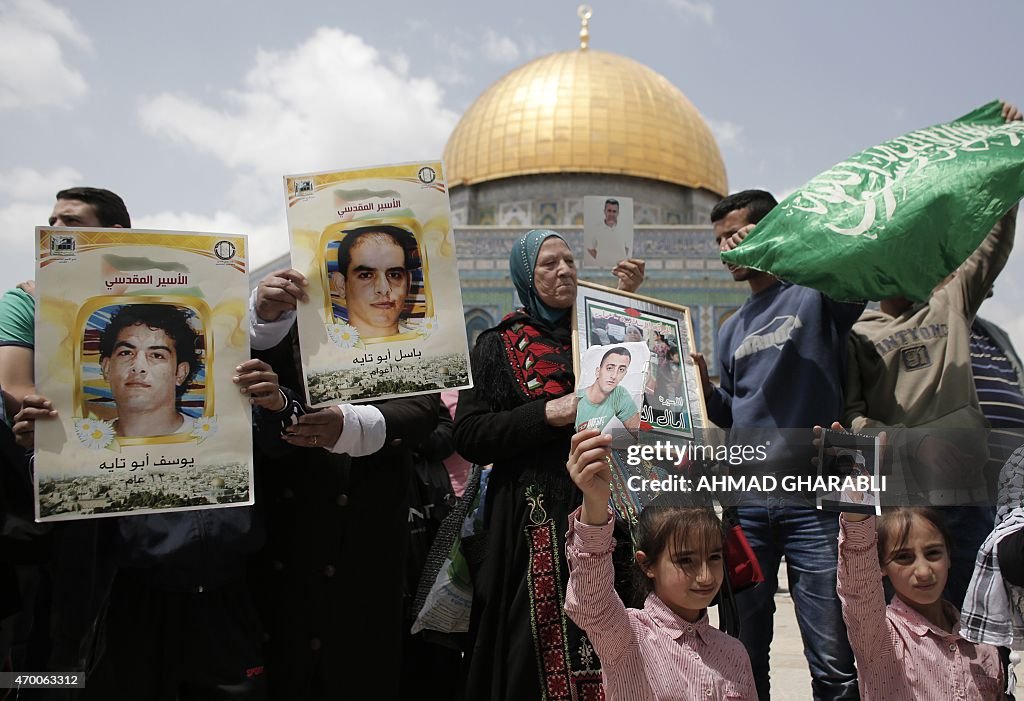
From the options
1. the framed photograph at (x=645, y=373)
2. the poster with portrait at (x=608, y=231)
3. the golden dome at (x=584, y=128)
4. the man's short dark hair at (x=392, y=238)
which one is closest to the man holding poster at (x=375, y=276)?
the man's short dark hair at (x=392, y=238)

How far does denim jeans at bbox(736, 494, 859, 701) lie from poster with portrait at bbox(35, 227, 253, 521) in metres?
1.44

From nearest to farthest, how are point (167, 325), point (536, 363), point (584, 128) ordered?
point (167, 325), point (536, 363), point (584, 128)

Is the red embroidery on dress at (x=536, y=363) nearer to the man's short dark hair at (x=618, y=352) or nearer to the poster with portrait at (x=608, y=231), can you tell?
the man's short dark hair at (x=618, y=352)

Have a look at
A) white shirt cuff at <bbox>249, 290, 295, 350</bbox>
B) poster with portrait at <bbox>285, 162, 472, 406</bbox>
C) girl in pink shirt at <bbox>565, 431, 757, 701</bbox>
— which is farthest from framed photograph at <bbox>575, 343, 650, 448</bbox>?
white shirt cuff at <bbox>249, 290, 295, 350</bbox>

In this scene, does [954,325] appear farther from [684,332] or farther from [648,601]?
[648,601]

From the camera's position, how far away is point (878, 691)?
7.47 feet

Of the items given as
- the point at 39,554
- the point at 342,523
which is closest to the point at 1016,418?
the point at 342,523

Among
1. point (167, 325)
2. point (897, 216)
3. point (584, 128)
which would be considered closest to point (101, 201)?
point (167, 325)

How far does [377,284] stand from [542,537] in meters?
0.79

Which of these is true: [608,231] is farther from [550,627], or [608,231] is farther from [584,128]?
[584,128]

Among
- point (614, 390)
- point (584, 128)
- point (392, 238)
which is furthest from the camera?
point (584, 128)

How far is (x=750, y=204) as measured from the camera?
3.19m

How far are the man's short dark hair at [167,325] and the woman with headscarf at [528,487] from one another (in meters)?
0.76

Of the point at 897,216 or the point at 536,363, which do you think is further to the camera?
the point at 536,363
